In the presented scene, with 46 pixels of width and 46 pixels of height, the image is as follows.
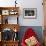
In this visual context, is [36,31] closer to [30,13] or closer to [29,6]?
[30,13]

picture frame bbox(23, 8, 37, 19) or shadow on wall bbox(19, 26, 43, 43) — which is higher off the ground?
picture frame bbox(23, 8, 37, 19)

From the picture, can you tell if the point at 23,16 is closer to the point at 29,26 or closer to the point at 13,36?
the point at 29,26

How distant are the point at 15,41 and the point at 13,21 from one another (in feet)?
2.35

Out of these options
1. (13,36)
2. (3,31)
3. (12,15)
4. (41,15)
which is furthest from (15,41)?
(41,15)

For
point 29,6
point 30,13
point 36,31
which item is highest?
point 29,6

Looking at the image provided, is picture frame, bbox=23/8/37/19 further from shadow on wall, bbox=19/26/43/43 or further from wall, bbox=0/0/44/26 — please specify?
shadow on wall, bbox=19/26/43/43

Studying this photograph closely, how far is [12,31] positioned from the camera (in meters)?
5.23

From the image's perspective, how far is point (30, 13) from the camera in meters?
5.33

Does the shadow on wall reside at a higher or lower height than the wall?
lower

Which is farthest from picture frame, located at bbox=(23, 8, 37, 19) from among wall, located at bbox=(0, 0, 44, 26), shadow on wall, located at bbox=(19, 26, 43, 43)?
shadow on wall, located at bbox=(19, 26, 43, 43)

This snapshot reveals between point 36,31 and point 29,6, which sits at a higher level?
point 29,6

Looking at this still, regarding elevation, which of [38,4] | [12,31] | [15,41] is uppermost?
[38,4]

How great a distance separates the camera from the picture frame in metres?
5.31

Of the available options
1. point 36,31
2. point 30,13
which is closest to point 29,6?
point 30,13
